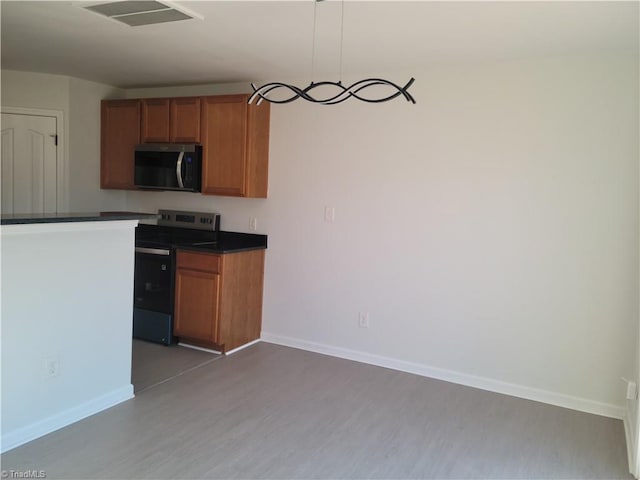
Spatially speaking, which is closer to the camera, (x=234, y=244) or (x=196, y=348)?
(x=196, y=348)

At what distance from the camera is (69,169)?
4820 mm

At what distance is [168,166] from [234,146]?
72 cm

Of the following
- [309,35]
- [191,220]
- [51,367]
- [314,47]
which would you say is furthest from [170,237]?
[309,35]

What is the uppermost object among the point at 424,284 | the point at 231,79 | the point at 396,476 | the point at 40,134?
the point at 231,79

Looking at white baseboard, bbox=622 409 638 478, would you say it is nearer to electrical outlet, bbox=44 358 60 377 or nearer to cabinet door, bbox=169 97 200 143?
electrical outlet, bbox=44 358 60 377

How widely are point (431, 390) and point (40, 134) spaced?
4.09 meters

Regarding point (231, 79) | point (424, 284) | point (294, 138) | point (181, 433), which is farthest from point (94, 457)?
point (231, 79)

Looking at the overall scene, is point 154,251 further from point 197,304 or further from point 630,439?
point 630,439

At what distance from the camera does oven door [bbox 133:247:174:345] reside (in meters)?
4.28

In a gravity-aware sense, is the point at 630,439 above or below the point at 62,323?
below

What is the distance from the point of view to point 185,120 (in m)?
4.49

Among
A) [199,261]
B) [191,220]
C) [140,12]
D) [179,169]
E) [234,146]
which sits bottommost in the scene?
[199,261]

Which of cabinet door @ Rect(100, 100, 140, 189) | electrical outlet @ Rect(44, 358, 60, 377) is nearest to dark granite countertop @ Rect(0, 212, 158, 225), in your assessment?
electrical outlet @ Rect(44, 358, 60, 377)

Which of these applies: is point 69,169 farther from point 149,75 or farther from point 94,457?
point 94,457
